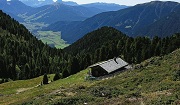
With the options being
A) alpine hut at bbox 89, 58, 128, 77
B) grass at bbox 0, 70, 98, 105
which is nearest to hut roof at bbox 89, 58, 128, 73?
alpine hut at bbox 89, 58, 128, 77

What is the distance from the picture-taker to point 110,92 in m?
45.0

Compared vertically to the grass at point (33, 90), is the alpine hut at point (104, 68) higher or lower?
higher

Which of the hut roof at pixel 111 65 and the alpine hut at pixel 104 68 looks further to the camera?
the hut roof at pixel 111 65

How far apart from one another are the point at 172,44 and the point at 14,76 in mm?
92888

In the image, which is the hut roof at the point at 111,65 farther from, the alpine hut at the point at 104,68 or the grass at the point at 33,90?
the grass at the point at 33,90

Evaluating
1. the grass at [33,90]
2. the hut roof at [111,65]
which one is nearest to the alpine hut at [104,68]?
the hut roof at [111,65]

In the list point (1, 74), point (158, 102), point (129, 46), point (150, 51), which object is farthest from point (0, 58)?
point (158, 102)

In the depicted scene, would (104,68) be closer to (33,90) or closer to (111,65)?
(111,65)

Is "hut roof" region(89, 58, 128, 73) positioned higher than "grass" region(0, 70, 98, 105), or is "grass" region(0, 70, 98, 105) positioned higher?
"hut roof" region(89, 58, 128, 73)

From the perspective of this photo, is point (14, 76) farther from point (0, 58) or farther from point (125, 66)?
point (125, 66)

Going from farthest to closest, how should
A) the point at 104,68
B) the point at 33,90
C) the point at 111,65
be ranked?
the point at 111,65, the point at 104,68, the point at 33,90

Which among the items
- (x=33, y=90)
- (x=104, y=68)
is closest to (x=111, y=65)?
(x=104, y=68)

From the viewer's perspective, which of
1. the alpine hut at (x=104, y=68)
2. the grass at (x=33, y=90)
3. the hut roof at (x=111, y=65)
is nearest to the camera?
the grass at (x=33, y=90)

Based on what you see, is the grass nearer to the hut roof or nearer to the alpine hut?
the alpine hut
